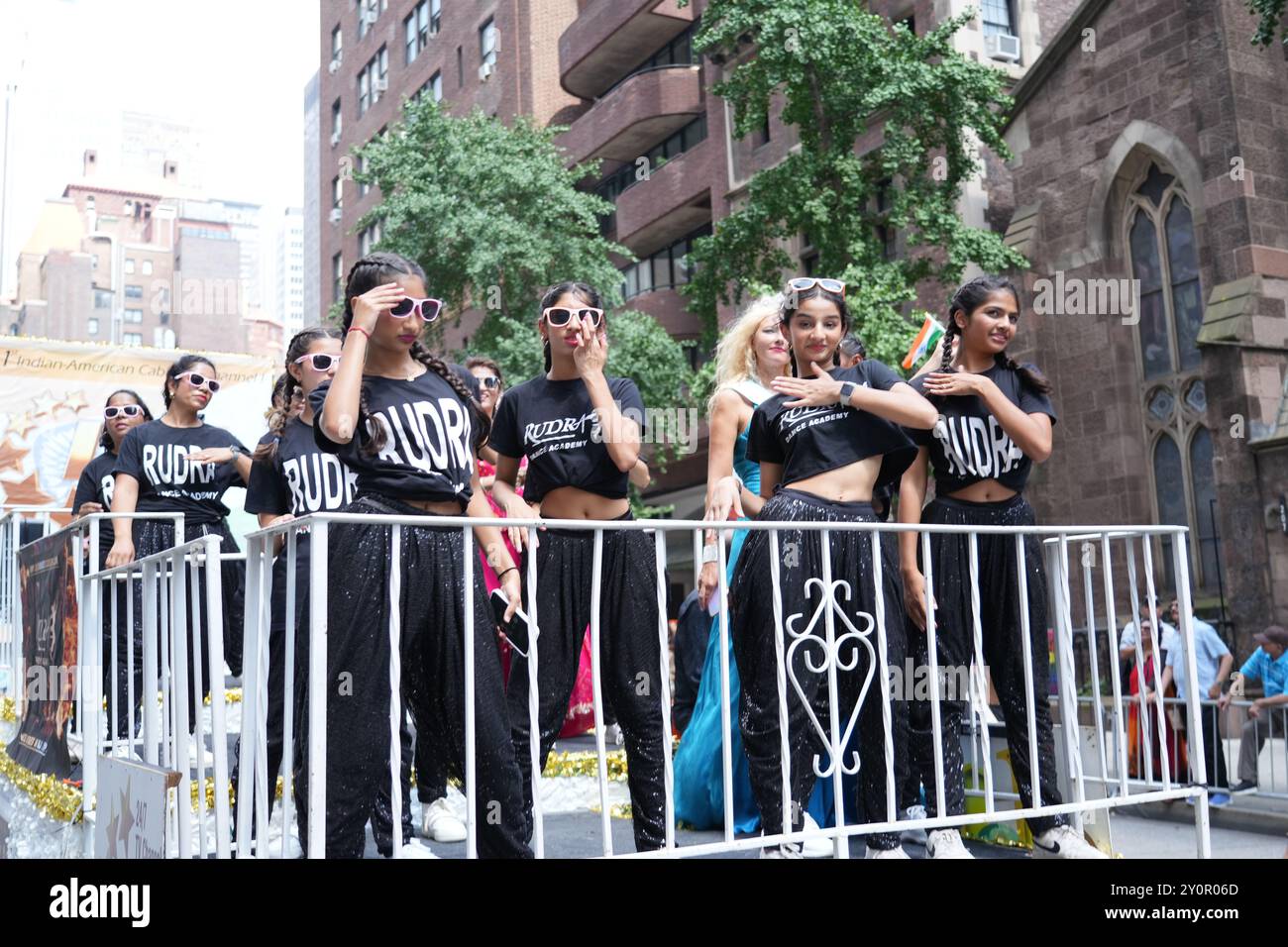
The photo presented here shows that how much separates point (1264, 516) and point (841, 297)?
1325 cm

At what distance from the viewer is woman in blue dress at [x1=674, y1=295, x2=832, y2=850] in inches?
204

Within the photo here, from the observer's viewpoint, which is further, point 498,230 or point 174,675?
point 498,230

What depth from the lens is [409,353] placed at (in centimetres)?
404

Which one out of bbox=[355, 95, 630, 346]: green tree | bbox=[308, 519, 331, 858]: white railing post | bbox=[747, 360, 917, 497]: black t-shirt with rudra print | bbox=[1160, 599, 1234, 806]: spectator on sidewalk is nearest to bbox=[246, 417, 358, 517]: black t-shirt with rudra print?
bbox=[308, 519, 331, 858]: white railing post

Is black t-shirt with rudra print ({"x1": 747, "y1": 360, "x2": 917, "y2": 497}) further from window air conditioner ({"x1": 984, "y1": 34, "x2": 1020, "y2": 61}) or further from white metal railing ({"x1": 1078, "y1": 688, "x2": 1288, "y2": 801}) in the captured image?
window air conditioner ({"x1": 984, "y1": 34, "x2": 1020, "y2": 61})

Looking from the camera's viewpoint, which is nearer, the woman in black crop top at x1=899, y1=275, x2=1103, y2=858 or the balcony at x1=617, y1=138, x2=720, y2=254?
the woman in black crop top at x1=899, y1=275, x2=1103, y2=858

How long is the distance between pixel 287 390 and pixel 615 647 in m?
1.94

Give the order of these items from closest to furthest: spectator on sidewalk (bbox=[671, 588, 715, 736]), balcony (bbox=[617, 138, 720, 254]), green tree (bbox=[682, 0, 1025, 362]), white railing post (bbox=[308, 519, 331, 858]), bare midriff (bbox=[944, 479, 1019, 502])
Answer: white railing post (bbox=[308, 519, 331, 858])
bare midriff (bbox=[944, 479, 1019, 502])
spectator on sidewalk (bbox=[671, 588, 715, 736])
green tree (bbox=[682, 0, 1025, 362])
balcony (bbox=[617, 138, 720, 254])

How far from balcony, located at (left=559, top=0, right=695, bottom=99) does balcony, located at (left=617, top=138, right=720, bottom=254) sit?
360 centimetres

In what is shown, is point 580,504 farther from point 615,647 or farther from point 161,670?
point 161,670

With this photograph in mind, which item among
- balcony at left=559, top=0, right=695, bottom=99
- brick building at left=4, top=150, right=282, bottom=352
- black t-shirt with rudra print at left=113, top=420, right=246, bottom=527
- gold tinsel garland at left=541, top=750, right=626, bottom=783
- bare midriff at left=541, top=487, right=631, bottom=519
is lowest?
gold tinsel garland at left=541, top=750, right=626, bottom=783

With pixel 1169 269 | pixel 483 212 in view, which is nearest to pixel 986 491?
pixel 1169 269
